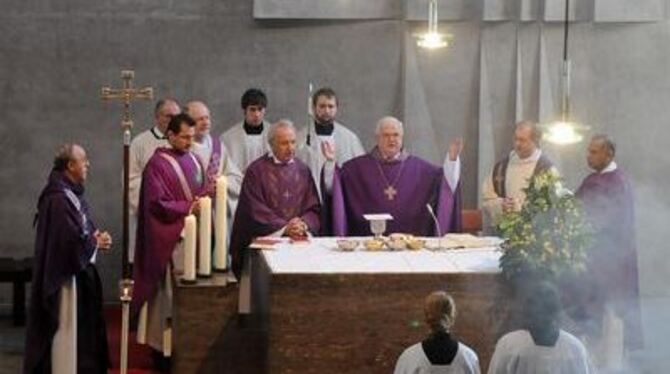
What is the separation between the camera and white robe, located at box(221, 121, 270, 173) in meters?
11.0

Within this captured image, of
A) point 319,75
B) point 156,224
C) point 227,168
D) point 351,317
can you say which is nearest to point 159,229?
point 156,224

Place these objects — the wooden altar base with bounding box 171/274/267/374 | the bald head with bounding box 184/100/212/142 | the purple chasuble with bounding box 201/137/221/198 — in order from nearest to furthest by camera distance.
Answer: the wooden altar base with bounding box 171/274/267/374 → the purple chasuble with bounding box 201/137/221/198 → the bald head with bounding box 184/100/212/142

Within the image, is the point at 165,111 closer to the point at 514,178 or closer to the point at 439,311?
the point at 514,178

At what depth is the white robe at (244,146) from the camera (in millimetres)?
10953

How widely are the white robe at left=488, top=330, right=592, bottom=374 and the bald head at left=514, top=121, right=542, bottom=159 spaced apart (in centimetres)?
392

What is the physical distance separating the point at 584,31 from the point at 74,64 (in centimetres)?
436

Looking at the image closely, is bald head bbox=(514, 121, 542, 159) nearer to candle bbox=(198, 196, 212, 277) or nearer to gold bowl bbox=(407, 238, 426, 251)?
gold bowl bbox=(407, 238, 426, 251)

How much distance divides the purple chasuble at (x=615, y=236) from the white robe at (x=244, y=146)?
2.69 m

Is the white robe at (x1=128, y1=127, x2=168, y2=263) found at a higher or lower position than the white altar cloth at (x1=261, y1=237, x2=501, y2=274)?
higher

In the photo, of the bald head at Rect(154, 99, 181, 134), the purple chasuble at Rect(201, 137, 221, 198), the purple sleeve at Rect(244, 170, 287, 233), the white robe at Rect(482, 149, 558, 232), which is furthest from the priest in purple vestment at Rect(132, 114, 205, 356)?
the white robe at Rect(482, 149, 558, 232)

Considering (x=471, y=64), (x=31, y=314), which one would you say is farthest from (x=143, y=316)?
(x=471, y=64)

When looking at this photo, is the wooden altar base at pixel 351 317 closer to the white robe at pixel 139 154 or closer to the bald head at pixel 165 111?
the bald head at pixel 165 111

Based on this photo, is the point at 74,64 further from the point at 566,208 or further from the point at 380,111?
the point at 566,208

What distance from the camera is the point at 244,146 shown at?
1098 centimetres
